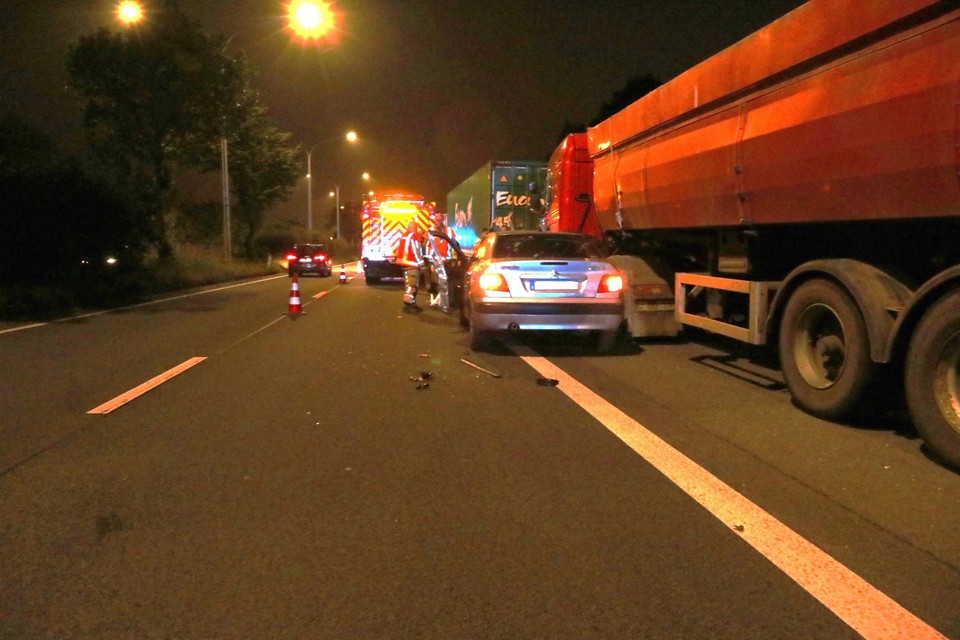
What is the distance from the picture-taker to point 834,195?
6.77 metres

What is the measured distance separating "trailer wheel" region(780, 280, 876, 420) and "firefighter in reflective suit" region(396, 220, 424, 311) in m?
11.4

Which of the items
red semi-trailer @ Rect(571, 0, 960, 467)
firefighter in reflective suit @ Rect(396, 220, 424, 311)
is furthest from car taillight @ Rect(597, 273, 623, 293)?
firefighter in reflective suit @ Rect(396, 220, 424, 311)

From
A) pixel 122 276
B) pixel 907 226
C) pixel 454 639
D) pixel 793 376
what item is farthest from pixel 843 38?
pixel 122 276

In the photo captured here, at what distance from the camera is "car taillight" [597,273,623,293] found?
10484mm

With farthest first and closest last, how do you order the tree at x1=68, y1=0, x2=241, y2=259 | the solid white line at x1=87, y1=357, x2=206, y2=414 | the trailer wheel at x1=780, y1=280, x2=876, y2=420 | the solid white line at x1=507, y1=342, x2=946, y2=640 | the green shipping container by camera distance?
the tree at x1=68, y1=0, x2=241, y2=259
the green shipping container
the solid white line at x1=87, y1=357, x2=206, y2=414
the trailer wheel at x1=780, y1=280, x2=876, y2=420
the solid white line at x1=507, y1=342, x2=946, y2=640

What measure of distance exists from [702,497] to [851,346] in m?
2.29

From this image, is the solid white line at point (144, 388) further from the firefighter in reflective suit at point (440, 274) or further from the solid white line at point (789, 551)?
the firefighter in reflective suit at point (440, 274)

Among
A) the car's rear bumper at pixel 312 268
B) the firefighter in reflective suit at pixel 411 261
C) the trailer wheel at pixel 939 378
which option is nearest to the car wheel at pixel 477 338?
the trailer wheel at pixel 939 378

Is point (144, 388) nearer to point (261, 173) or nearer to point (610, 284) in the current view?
point (610, 284)

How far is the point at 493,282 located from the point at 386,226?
18175mm

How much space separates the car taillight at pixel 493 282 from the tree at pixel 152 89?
63.6ft

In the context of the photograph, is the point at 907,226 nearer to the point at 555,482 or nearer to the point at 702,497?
the point at 702,497

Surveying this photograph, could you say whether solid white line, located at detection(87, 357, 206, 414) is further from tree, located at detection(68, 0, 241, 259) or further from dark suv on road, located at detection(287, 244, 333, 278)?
dark suv on road, located at detection(287, 244, 333, 278)

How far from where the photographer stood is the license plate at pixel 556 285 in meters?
10.4
